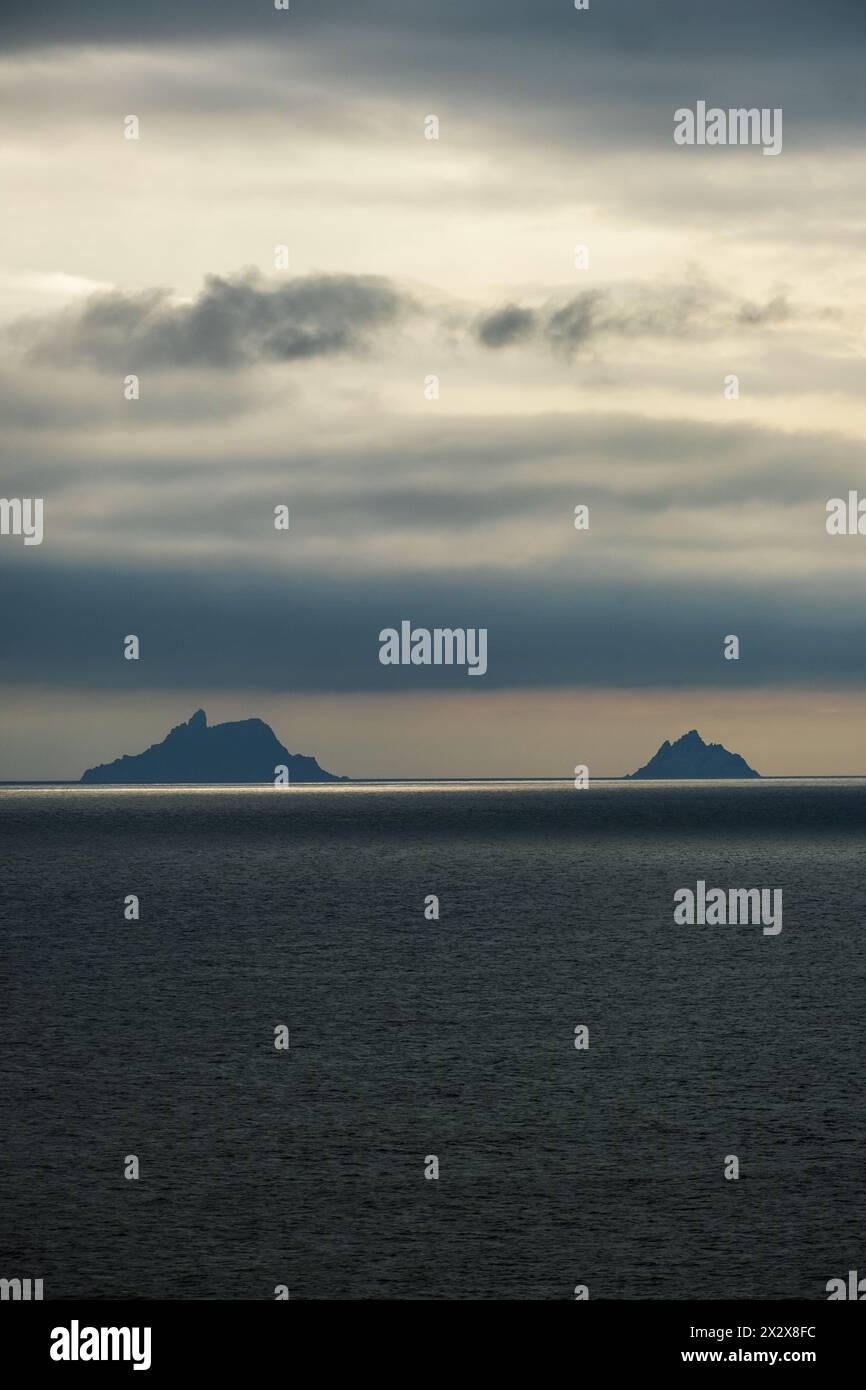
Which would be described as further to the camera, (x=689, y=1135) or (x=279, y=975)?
(x=279, y=975)

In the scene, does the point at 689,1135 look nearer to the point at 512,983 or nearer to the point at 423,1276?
the point at 423,1276
